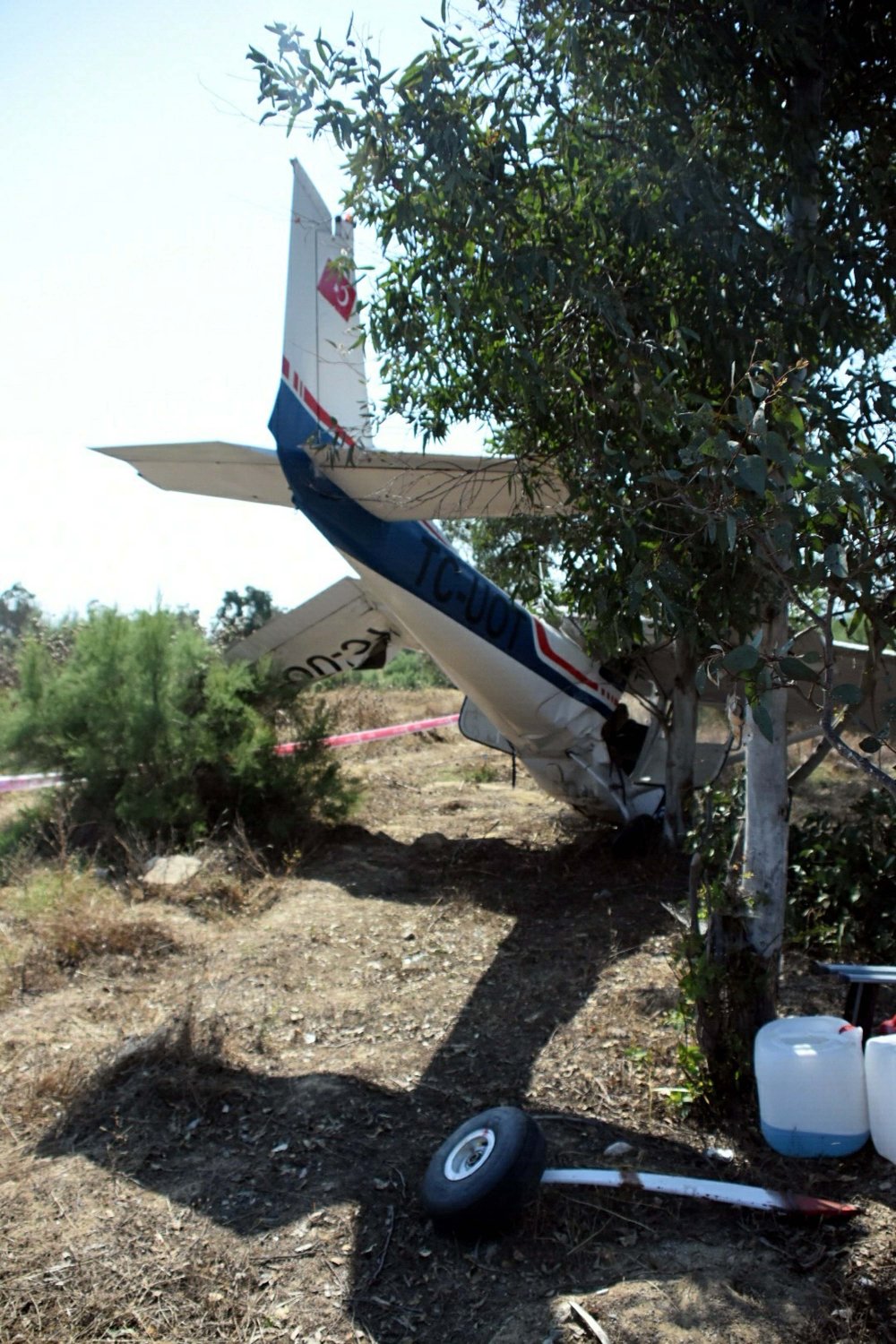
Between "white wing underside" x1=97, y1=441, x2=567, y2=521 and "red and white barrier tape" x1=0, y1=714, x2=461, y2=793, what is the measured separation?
299cm

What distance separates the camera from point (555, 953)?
6.45m

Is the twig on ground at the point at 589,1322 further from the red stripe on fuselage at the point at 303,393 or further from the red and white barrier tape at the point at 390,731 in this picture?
the red and white barrier tape at the point at 390,731

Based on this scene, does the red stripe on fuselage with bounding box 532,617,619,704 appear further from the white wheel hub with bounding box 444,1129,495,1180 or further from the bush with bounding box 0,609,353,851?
the white wheel hub with bounding box 444,1129,495,1180

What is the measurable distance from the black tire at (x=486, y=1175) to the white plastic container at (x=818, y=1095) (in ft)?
3.19

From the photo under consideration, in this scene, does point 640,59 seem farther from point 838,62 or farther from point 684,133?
point 838,62

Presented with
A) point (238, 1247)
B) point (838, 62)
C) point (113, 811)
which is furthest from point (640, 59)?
point (113, 811)

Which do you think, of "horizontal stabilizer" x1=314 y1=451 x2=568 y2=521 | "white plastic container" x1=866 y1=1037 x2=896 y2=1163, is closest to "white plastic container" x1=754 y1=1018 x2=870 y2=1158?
"white plastic container" x1=866 y1=1037 x2=896 y2=1163

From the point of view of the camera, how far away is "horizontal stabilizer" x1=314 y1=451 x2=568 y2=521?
4711 millimetres

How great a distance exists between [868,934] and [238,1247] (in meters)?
4.16

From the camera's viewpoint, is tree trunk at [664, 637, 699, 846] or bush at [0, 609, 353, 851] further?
tree trunk at [664, 637, 699, 846]

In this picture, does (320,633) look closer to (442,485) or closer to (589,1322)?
(442,485)

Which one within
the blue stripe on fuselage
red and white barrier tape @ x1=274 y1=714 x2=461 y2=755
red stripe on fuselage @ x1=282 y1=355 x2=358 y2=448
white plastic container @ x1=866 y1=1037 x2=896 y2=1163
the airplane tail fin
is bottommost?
white plastic container @ x1=866 y1=1037 x2=896 y2=1163

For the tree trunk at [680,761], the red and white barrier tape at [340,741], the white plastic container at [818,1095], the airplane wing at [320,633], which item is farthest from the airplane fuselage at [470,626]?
the white plastic container at [818,1095]

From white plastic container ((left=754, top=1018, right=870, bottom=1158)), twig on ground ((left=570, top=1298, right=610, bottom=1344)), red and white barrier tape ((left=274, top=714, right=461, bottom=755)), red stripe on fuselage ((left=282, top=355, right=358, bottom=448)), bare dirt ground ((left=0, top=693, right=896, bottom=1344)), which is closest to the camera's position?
twig on ground ((left=570, top=1298, right=610, bottom=1344))
